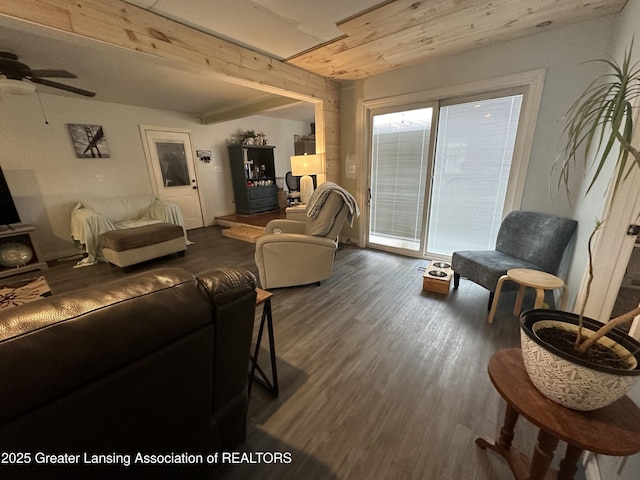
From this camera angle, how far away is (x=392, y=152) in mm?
3488

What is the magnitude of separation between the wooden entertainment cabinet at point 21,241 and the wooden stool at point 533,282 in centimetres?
527

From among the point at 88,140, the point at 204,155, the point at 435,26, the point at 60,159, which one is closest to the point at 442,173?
the point at 435,26

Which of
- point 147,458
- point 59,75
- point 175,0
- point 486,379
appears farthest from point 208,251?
point 486,379

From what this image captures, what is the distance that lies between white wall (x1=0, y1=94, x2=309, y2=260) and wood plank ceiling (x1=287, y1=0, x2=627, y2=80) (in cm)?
348

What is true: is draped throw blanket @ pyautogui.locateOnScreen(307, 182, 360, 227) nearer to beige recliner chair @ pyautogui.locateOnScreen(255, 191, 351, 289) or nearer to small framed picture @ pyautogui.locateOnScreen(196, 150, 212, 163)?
Result: beige recliner chair @ pyautogui.locateOnScreen(255, 191, 351, 289)

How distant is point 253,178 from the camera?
6219 mm

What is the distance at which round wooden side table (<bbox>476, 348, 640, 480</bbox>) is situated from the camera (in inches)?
27.4

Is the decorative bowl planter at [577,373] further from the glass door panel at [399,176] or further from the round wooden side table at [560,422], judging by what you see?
the glass door panel at [399,176]

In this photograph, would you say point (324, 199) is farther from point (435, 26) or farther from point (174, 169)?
point (174, 169)

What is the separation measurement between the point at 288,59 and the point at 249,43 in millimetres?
527

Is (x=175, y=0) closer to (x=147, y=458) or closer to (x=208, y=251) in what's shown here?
(x=147, y=458)

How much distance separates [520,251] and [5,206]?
5.90m

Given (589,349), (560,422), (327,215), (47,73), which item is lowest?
(560,422)

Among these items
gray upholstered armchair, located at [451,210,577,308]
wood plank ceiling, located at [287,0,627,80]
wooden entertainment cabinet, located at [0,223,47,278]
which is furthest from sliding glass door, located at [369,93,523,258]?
wooden entertainment cabinet, located at [0,223,47,278]
